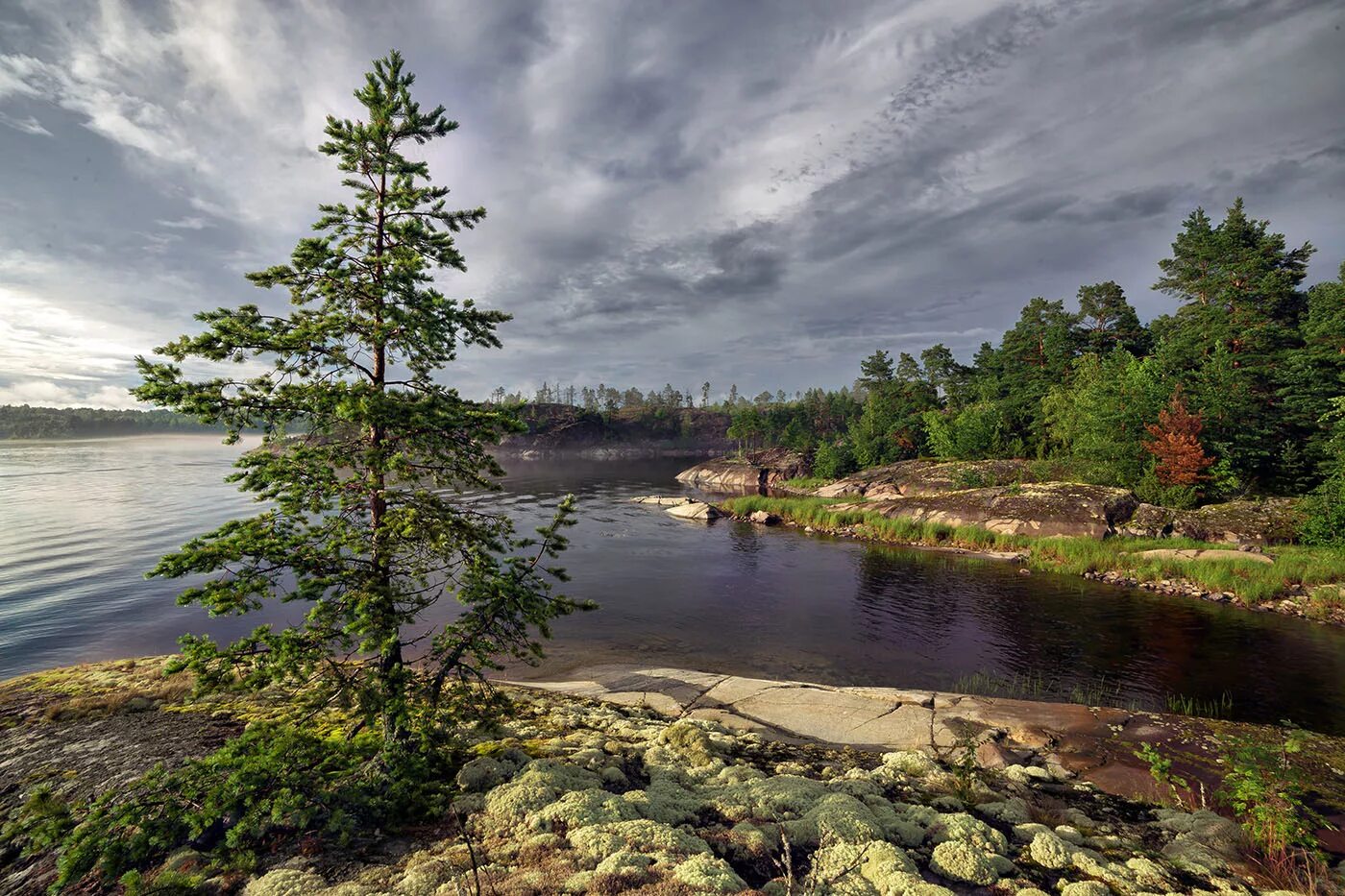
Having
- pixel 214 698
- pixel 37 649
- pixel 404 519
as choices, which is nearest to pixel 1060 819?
pixel 404 519

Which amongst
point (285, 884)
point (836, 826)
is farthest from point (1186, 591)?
point (285, 884)

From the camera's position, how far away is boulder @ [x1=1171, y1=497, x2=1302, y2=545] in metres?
32.5

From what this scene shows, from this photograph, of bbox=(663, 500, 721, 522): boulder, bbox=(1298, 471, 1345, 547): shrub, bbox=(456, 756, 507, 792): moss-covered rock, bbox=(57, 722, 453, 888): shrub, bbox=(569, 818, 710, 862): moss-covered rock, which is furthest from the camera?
bbox=(663, 500, 721, 522): boulder

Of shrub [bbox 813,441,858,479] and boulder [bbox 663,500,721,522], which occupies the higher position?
shrub [bbox 813,441,858,479]

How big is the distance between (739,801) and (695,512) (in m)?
49.0

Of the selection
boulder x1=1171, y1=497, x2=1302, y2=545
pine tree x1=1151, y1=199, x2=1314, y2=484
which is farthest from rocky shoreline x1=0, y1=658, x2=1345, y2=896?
pine tree x1=1151, y1=199, x2=1314, y2=484

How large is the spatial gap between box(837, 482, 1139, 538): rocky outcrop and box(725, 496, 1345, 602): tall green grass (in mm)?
1459

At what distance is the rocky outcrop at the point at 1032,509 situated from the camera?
38.8m

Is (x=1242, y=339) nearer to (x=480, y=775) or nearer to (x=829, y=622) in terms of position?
(x=829, y=622)

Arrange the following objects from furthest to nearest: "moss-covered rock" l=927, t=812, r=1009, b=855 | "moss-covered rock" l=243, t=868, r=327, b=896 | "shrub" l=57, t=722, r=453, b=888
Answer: "moss-covered rock" l=927, t=812, r=1009, b=855 < "shrub" l=57, t=722, r=453, b=888 < "moss-covered rock" l=243, t=868, r=327, b=896

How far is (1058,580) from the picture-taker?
106 ft

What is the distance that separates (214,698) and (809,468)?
8984cm

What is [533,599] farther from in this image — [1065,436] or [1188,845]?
[1065,436]

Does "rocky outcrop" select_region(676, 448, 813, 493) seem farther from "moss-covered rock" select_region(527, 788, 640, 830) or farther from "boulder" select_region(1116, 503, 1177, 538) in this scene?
"moss-covered rock" select_region(527, 788, 640, 830)
